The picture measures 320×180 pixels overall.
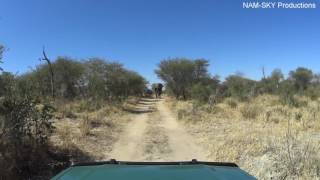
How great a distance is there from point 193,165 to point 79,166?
0.89 metres

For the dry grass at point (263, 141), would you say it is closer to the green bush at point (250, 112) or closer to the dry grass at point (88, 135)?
the green bush at point (250, 112)

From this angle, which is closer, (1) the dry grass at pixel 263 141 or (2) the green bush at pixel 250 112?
(1) the dry grass at pixel 263 141

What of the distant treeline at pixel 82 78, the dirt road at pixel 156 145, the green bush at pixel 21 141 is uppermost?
the distant treeline at pixel 82 78

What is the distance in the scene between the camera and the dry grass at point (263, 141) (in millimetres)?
8531

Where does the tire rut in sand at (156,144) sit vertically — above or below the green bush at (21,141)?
below

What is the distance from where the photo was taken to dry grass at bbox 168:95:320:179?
8.53 metres

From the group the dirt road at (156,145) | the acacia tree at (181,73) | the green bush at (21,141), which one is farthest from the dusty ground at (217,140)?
the acacia tree at (181,73)

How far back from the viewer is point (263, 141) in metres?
11.8

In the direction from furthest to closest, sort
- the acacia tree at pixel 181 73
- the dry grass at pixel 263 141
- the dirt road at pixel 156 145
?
1. the acacia tree at pixel 181 73
2. the dirt road at pixel 156 145
3. the dry grass at pixel 263 141

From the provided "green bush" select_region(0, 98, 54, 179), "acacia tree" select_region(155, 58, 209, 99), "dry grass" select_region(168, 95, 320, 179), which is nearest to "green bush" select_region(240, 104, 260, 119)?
"dry grass" select_region(168, 95, 320, 179)

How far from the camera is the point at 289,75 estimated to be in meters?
59.7

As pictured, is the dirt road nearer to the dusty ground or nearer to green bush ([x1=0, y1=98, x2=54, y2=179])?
the dusty ground

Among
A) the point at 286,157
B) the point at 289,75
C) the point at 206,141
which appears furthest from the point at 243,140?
the point at 289,75

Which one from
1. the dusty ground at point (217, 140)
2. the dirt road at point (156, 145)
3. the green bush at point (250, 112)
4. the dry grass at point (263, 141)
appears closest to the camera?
the dry grass at point (263, 141)
